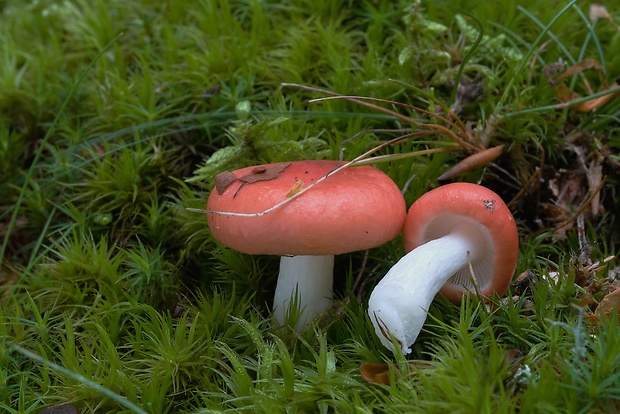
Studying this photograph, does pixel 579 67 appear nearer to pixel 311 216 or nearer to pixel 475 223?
pixel 475 223

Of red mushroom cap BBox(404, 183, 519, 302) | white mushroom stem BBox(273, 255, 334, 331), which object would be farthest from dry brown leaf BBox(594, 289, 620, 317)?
white mushroom stem BBox(273, 255, 334, 331)

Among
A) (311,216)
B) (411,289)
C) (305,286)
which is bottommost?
(305,286)

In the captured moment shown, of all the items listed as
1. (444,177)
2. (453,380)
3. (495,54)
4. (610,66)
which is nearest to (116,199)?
(444,177)

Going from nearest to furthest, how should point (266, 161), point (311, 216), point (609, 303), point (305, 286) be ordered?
point (311, 216) → point (609, 303) → point (305, 286) → point (266, 161)

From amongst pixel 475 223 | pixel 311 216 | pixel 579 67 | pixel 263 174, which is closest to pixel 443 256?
pixel 475 223

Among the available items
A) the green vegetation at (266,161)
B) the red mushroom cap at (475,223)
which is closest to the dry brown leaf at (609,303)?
the green vegetation at (266,161)
